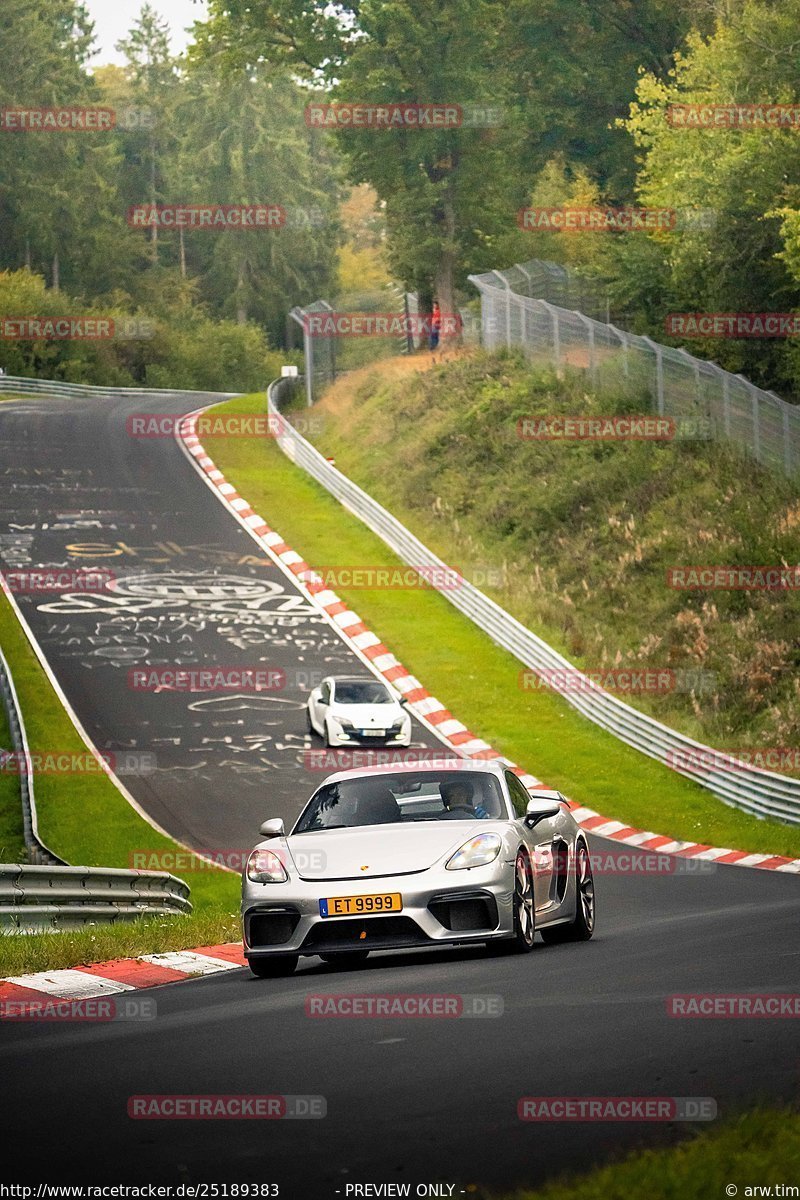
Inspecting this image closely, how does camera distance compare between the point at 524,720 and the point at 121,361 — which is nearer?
the point at 524,720

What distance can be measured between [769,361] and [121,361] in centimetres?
6227

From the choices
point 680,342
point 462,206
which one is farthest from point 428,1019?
point 462,206

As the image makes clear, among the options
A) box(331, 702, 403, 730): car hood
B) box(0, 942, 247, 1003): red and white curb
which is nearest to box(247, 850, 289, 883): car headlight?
box(0, 942, 247, 1003): red and white curb

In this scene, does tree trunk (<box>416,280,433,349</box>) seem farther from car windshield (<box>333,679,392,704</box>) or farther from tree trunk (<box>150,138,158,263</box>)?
tree trunk (<box>150,138,158,263</box>)

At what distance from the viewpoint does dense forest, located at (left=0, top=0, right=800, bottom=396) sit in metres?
43.7

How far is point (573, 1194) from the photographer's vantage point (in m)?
4.86

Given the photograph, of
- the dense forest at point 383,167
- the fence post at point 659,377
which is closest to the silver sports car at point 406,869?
the dense forest at point 383,167

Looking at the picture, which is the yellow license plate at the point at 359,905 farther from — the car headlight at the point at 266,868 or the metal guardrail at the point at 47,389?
the metal guardrail at the point at 47,389

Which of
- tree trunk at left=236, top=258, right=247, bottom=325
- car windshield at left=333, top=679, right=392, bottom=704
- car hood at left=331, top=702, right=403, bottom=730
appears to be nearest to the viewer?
car hood at left=331, top=702, right=403, bottom=730

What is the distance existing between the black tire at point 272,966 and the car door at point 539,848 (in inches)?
67.8

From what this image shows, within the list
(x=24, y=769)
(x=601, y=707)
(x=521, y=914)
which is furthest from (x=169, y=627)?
(x=521, y=914)

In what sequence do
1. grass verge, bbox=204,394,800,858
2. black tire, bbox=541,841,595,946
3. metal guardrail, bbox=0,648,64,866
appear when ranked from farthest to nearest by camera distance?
grass verge, bbox=204,394,800,858 → metal guardrail, bbox=0,648,64,866 → black tire, bbox=541,841,595,946

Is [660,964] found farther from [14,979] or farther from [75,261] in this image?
[75,261]

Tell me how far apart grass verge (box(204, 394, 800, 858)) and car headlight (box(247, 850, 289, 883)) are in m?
13.3
